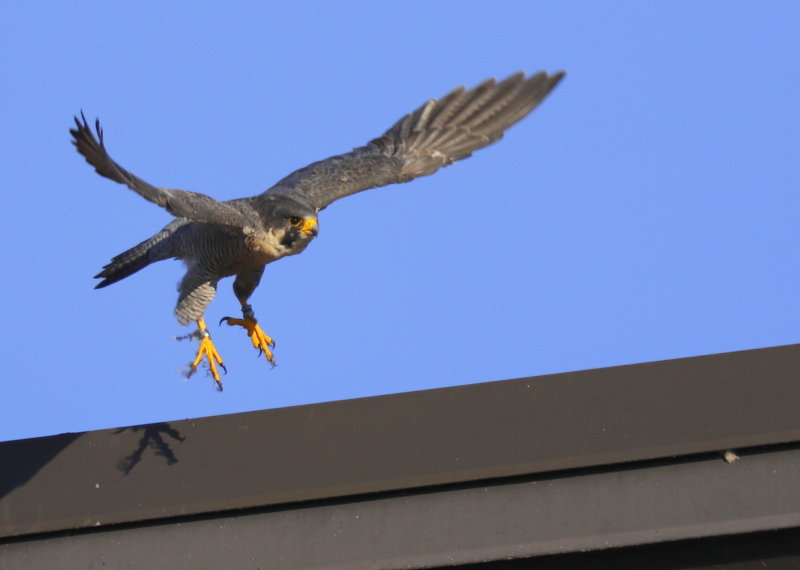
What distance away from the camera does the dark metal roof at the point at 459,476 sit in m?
2.92

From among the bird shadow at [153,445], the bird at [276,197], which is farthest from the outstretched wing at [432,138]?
the bird shadow at [153,445]

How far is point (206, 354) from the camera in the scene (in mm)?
5434

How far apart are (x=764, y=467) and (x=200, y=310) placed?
3.32 m

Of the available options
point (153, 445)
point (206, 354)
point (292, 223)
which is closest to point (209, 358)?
point (206, 354)

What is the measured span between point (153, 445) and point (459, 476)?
2.91 feet

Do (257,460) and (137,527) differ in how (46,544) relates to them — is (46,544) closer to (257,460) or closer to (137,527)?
(137,527)

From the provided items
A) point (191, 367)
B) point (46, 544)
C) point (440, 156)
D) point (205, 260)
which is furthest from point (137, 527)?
point (440, 156)

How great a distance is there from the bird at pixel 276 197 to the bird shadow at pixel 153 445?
1.41 m

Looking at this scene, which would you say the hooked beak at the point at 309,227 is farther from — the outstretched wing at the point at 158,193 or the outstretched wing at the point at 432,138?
the outstretched wing at the point at 432,138

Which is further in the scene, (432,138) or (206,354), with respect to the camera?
(432,138)

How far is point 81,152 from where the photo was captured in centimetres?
425

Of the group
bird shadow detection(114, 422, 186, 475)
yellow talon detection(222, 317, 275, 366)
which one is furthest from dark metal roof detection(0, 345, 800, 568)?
yellow talon detection(222, 317, 275, 366)

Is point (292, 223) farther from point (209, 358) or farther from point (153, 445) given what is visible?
point (153, 445)

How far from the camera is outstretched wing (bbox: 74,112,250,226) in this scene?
13.9 feet
